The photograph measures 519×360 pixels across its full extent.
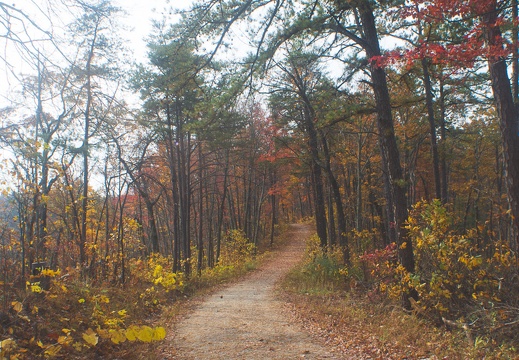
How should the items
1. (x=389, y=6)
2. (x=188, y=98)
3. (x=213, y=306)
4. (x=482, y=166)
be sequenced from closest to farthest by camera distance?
(x=389, y=6) → (x=213, y=306) → (x=188, y=98) → (x=482, y=166)

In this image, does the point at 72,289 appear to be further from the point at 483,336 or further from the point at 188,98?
the point at 188,98

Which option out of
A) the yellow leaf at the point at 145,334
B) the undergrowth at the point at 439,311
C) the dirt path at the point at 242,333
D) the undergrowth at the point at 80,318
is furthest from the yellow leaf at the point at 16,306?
the undergrowth at the point at 439,311

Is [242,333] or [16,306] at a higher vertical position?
[16,306]

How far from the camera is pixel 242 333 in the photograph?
654 centimetres

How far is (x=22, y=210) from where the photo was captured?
17.9ft

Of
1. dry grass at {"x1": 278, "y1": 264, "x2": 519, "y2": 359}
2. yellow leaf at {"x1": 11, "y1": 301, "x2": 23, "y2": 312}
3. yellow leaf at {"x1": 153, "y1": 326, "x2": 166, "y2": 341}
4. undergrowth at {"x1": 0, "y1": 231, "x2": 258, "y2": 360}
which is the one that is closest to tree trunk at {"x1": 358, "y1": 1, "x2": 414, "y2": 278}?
dry grass at {"x1": 278, "y1": 264, "x2": 519, "y2": 359}

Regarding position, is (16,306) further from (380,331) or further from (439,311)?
(439,311)

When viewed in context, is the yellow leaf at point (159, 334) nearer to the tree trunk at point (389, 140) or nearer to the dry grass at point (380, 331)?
the dry grass at point (380, 331)

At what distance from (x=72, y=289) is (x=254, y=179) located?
20.6 metres

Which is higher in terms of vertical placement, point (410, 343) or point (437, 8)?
point (437, 8)

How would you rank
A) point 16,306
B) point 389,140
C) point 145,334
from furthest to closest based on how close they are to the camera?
1. point 389,140
2. point 16,306
3. point 145,334

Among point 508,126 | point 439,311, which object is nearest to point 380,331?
point 439,311

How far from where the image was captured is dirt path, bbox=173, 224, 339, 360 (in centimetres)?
546

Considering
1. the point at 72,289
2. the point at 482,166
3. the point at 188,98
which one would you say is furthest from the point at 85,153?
the point at 482,166
